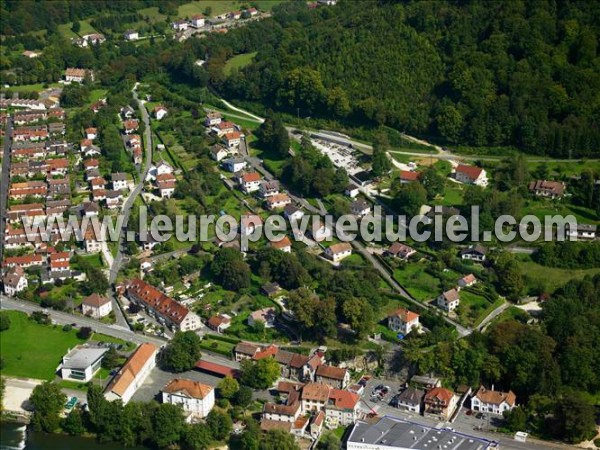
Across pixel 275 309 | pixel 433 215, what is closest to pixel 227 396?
pixel 275 309

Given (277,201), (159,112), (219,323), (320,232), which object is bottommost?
(219,323)

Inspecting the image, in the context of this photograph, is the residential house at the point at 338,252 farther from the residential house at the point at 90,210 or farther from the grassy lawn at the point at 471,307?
the residential house at the point at 90,210

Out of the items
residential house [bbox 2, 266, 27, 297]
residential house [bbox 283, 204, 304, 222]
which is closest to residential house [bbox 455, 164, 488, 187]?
residential house [bbox 283, 204, 304, 222]

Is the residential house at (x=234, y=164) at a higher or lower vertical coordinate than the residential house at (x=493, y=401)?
higher

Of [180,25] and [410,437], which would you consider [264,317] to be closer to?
[410,437]

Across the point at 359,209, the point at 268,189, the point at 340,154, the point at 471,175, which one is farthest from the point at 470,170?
the point at 268,189

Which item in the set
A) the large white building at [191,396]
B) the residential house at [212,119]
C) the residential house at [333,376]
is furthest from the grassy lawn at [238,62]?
the large white building at [191,396]
